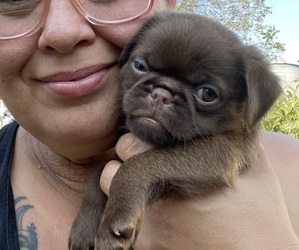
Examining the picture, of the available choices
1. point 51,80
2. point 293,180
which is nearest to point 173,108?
point 51,80

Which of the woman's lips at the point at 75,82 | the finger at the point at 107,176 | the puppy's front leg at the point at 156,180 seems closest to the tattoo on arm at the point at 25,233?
the finger at the point at 107,176

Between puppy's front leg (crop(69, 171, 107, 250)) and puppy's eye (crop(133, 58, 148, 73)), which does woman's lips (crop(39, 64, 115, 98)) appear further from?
puppy's front leg (crop(69, 171, 107, 250))

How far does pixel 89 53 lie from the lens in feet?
7.66

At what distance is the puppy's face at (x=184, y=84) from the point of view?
222cm

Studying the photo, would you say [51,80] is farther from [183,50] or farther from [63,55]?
[183,50]

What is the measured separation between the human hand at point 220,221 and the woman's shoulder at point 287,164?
2.19 feet

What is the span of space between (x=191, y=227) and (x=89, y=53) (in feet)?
2.83

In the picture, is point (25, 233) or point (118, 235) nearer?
point (118, 235)

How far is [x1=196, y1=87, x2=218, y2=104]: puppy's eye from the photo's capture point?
7.35ft

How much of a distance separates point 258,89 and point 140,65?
537 mm

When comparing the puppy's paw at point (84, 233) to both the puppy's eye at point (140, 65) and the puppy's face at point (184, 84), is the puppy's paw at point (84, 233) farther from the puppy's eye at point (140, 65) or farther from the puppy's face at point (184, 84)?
the puppy's eye at point (140, 65)

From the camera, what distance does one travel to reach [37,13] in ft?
7.68

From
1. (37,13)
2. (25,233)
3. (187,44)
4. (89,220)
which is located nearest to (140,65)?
(187,44)

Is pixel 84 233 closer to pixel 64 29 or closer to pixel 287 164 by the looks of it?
pixel 64 29
